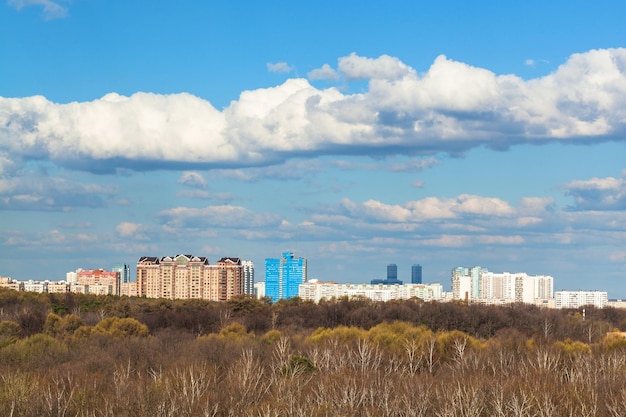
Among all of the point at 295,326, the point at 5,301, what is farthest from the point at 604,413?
the point at 5,301

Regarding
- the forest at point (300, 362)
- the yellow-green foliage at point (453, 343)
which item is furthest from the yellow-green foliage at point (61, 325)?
the yellow-green foliage at point (453, 343)

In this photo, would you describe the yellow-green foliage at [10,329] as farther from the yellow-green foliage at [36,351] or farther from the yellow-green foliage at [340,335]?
the yellow-green foliage at [340,335]

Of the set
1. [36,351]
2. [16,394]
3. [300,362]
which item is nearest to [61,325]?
[36,351]

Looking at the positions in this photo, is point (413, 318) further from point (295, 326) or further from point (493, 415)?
point (493, 415)

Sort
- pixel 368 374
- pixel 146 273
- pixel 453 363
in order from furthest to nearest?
pixel 146 273, pixel 453 363, pixel 368 374

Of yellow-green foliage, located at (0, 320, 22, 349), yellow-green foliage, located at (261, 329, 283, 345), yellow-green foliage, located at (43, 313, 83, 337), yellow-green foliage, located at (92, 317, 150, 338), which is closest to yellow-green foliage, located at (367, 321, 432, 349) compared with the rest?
yellow-green foliage, located at (261, 329, 283, 345)

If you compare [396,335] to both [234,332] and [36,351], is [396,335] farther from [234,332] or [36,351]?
[36,351]
